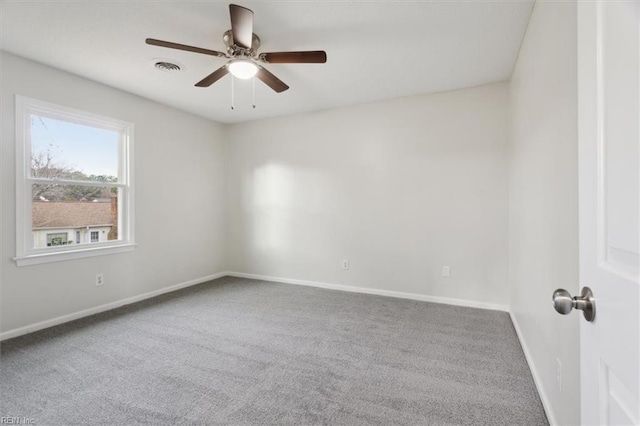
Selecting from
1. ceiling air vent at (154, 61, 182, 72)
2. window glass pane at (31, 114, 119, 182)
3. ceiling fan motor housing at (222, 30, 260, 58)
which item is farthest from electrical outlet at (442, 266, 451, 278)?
window glass pane at (31, 114, 119, 182)

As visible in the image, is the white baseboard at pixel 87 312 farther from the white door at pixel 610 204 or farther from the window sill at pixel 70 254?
the white door at pixel 610 204

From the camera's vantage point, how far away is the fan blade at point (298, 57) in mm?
2100

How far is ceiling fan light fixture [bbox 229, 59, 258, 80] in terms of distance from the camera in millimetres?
2307

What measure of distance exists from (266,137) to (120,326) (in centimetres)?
310

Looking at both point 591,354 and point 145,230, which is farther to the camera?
point 145,230

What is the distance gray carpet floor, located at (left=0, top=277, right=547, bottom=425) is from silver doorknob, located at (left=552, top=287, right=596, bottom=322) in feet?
4.26

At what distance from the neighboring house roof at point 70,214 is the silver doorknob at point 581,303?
3.93 meters

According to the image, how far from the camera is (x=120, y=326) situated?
2.90m

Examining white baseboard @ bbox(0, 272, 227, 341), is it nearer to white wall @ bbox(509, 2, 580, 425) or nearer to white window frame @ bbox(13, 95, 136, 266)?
white window frame @ bbox(13, 95, 136, 266)

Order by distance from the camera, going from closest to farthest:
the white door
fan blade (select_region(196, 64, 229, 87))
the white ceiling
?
the white door < the white ceiling < fan blade (select_region(196, 64, 229, 87))

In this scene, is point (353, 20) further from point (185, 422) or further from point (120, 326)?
point (120, 326)

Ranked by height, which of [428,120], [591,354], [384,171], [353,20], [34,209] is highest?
[353,20]

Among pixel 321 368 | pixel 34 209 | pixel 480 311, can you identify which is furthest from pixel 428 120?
pixel 34 209

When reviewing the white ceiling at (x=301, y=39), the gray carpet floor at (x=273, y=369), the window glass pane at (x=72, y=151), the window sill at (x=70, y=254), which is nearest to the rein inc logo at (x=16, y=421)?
the gray carpet floor at (x=273, y=369)
